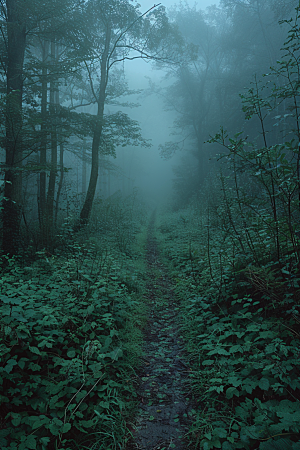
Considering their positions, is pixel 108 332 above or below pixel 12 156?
below

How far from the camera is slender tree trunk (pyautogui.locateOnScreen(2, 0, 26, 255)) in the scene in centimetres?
617

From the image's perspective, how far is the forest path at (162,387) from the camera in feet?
7.60

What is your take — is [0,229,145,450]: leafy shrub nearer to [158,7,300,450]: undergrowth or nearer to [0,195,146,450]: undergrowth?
[0,195,146,450]: undergrowth

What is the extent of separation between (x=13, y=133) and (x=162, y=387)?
6.35m

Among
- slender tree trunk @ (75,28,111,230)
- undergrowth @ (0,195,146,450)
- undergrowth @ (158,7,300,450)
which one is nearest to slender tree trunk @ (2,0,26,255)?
→ slender tree trunk @ (75,28,111,230)

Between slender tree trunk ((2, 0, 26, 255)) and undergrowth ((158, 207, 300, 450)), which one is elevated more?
slender tree trunk ((2, 0, 26, 255))

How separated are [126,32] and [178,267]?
10517mm

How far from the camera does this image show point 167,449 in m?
2.18

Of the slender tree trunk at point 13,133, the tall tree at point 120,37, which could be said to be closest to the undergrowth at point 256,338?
the slender tree trunk at point 13,133

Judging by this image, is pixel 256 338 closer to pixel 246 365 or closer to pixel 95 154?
pixel 246 365

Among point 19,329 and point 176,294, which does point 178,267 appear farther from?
point 19,329

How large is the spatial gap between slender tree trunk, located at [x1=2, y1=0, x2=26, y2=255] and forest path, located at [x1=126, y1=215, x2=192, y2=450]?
13.8ft

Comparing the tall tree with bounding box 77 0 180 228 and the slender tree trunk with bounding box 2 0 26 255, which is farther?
the tall tree with bounding box 77 0 180 228

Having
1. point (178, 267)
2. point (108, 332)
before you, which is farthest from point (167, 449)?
point (178, 267)
